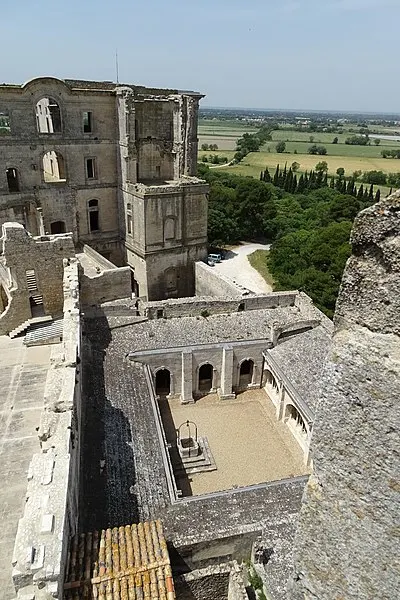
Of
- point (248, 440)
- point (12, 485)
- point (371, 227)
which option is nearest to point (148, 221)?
point (248, 440)

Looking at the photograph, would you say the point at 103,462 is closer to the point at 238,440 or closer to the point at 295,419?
the point at 238,440

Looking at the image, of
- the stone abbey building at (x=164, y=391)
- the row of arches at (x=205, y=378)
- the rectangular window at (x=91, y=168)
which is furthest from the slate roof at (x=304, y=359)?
the rectangular window at (x=91, y=168)

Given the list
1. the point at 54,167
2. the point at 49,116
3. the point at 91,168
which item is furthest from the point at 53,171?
the point at 91,168

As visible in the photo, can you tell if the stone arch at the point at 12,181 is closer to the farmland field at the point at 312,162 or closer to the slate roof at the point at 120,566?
the slate roof at the point at 120,566

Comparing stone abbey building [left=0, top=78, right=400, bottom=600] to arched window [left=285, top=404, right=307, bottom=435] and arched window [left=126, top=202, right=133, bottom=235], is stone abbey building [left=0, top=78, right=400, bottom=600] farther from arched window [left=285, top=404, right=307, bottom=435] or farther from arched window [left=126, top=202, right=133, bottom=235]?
arched window [left=126, top=202, right=133, bottom=235]

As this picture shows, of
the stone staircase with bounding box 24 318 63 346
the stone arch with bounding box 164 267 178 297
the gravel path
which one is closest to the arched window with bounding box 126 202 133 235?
the stone arch with bounding box 164 267 178 297

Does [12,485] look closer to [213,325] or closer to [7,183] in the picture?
[213,325]
